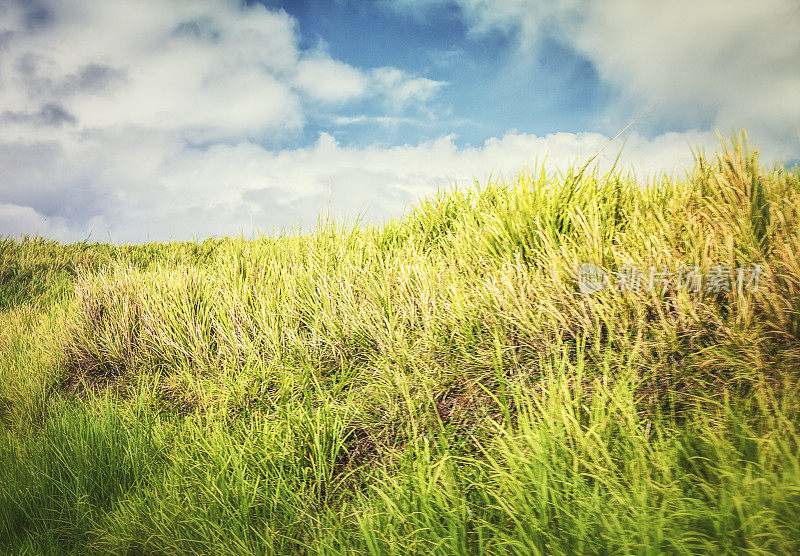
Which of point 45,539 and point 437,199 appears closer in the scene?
point 45,539

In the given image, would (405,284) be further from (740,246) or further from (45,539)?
(45,539)

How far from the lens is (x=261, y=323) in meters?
3.44

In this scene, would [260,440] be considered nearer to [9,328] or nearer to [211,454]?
[211,454]

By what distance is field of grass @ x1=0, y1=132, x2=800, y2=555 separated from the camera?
1582mm

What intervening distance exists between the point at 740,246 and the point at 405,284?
1972 mm

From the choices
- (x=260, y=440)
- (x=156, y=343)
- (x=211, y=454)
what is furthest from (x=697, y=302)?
(x=156, y=343)

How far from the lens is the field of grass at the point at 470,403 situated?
1582 millimetres

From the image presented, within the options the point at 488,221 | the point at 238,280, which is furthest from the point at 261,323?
the point at 488,221

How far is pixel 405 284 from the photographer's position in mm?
3184

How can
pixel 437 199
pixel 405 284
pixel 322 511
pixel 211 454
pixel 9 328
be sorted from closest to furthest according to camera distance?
pixel 322 511, pixel 211 454, pixel 405 284, pixel 437 199, pixel 9 328

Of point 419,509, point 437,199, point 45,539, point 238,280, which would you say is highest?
point 437,199

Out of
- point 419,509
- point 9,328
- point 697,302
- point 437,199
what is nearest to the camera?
point 419,509

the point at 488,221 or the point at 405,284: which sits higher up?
the point at 488,221

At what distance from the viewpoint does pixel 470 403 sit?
2400 mm
